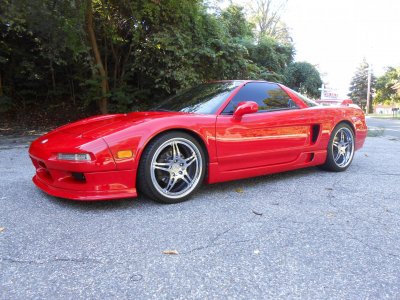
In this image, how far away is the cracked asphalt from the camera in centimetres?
169

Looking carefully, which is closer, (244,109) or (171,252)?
(171,252)

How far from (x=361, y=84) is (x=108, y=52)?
61175mm

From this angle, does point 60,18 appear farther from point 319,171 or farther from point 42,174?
point 319,171

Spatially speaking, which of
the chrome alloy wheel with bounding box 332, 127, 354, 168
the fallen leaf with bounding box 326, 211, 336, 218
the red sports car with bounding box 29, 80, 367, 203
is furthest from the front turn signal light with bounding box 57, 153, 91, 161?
the chrome alloy wheel with bounding box 332, 127, 354, 168

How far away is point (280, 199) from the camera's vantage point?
3.16 m

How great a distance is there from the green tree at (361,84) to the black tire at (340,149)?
207 ft

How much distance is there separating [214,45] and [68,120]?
497 centimetres

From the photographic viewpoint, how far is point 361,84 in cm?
6266

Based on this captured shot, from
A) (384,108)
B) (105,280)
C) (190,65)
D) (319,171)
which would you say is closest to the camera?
(105,280)

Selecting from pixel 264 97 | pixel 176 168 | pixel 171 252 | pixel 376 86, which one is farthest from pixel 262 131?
pixel 376 86

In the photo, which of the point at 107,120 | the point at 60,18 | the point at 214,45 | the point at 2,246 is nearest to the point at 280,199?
the point at 107,120

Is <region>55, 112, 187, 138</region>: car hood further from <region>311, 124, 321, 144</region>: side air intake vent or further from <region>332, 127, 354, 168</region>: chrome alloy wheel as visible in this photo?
<region>332, 127, 354, 168</region>: chrome alloy wheel

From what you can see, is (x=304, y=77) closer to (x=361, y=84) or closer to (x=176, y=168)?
(x=176, y=168)

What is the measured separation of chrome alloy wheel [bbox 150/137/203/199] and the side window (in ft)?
2.01
